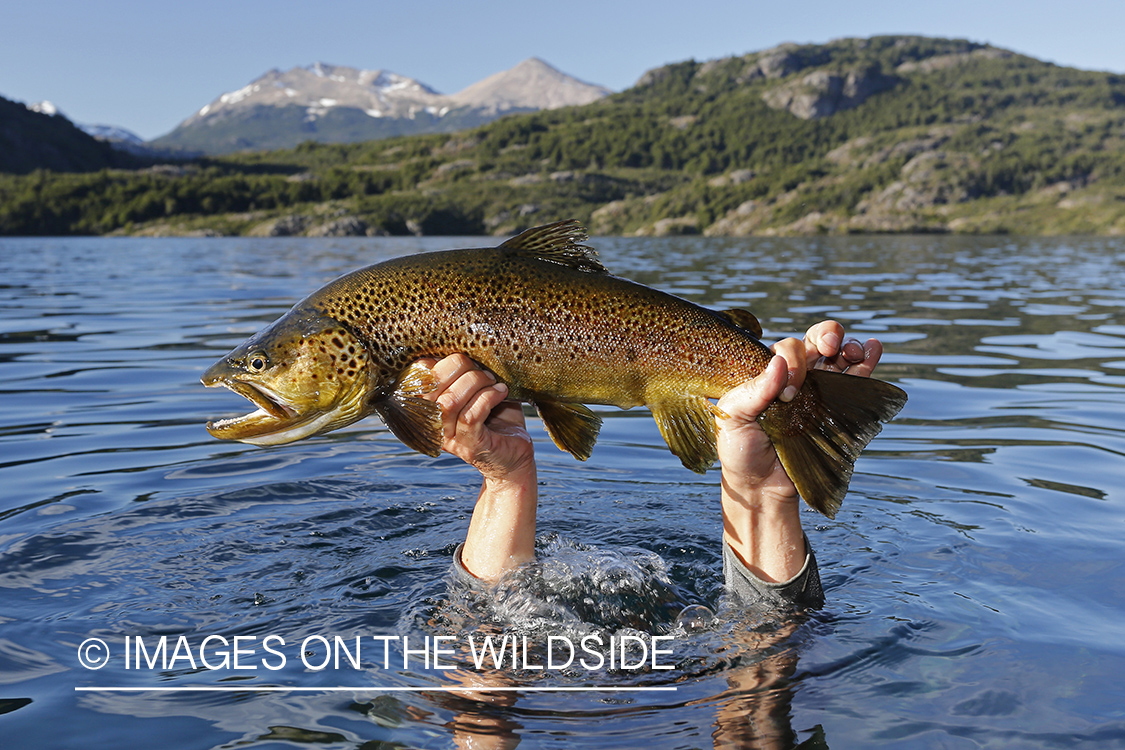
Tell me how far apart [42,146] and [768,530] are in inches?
8412

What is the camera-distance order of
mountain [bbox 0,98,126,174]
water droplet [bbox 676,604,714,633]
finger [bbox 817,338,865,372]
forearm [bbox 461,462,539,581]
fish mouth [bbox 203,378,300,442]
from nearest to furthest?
1. fish mouth [bbox 203,378,300,442]
2. finger [bbox 817,338,865,372]
3. water droplet [bbox 676,604,714,633]
4. forearm [bbox 461,462,539,581]
5. mountain [bbox 0,98,126,174]

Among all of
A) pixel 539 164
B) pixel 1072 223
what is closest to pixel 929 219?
pixel 1072 223

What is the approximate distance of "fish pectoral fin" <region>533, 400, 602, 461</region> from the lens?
3.79m

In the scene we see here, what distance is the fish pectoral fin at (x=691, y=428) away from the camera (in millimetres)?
3826

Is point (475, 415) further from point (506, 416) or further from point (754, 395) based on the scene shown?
point (754, 395)

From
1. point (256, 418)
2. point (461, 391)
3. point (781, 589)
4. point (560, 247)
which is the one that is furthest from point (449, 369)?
point (781, 589)

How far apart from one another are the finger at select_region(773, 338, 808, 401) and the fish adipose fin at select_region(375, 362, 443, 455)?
1.40 metres

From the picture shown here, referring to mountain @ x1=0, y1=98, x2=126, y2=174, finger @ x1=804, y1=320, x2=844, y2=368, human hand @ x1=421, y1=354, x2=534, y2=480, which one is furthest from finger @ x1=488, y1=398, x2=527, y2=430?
mountain @ x1=0, y1=98, x2=126, y2=174

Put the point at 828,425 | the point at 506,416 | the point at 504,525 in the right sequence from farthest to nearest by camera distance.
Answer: the point at 504,525 < the point at 506,416 < the point at 828,425

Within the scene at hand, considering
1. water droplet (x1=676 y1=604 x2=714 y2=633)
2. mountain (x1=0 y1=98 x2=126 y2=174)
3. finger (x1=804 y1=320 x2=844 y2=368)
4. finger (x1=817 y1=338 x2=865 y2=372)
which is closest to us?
finger (x1=804 y1=320 x2=844 y2=368)

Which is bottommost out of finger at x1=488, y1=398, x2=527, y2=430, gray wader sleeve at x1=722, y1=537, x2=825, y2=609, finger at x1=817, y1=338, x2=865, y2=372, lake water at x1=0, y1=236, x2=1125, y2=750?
lake water at x1=0, y1=236, x2=1125, y2=750

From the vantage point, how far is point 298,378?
3691 mm

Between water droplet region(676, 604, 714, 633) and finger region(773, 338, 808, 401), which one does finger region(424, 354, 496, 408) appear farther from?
water droplet region(676, 604, 714, 633)

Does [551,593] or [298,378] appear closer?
[298,378]
